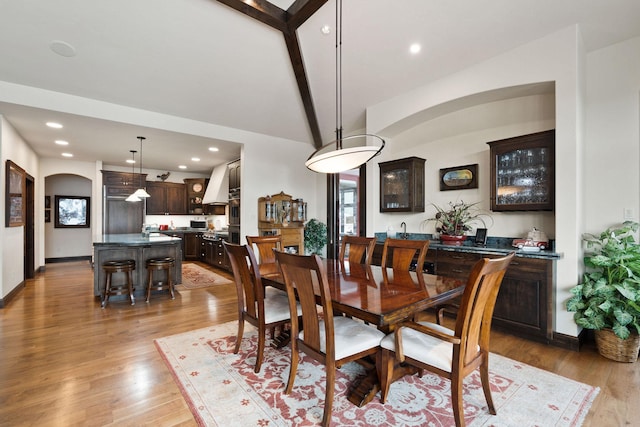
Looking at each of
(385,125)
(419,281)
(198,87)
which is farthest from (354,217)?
(419,281)

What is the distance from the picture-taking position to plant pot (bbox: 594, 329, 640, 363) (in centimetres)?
252

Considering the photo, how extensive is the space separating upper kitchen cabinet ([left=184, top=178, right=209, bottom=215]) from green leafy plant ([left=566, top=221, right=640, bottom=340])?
8867mm

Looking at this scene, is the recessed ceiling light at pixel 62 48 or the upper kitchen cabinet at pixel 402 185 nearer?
the recessed ceiling light at pixel 62 48

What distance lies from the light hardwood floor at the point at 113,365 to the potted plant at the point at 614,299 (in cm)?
19

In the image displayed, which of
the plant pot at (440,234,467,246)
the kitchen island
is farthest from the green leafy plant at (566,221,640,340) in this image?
the kitchen island

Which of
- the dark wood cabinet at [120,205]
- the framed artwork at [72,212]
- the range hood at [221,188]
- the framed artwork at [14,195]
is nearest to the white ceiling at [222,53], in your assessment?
the framed artwork at [14,195]

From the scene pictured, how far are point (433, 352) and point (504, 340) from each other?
188 cm

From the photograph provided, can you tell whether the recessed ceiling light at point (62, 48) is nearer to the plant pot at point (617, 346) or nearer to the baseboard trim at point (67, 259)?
the plant pot at point (617, 346)

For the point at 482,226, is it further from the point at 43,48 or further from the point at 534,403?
the point at 43,48

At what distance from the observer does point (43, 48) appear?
10.6 feet

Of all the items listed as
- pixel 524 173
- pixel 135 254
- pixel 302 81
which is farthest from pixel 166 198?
Answer: pixel 524 173

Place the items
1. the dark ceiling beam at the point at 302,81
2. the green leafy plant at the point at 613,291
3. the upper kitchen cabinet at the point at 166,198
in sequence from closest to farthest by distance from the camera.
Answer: the green leafy plant at the point at 613,291 → the dark ceiling beam at the point at 302,81 → the upper kitchen cabinet at the point at 166,198

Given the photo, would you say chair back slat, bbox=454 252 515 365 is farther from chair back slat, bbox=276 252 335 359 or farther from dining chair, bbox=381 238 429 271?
dining chair, bbox=381 238 429 271

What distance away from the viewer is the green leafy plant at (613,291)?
247 centimetres
